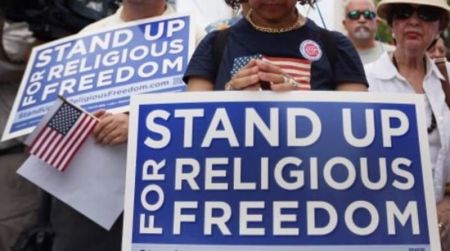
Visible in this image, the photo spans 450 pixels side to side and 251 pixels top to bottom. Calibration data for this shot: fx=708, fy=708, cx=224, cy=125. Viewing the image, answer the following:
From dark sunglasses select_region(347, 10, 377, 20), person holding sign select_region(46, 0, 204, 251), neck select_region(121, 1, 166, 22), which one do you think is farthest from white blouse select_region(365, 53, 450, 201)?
dark sunglasses select_region(347, 10, 377, 20)

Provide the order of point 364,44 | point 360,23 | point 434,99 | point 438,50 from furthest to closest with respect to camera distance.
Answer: point 360,23 → point 364,44 → point 438,50 → point 434,99

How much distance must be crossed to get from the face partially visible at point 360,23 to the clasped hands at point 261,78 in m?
2.60

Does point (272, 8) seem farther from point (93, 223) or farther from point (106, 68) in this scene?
point (93, 223)

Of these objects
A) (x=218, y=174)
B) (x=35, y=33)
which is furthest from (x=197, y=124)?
(x=35, y=33)

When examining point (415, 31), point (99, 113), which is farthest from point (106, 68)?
point (415, 31)

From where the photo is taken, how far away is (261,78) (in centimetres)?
188

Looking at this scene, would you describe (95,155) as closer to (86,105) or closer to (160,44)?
(86,105)

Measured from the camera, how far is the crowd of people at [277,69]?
2.13m

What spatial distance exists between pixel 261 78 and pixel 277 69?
57mm

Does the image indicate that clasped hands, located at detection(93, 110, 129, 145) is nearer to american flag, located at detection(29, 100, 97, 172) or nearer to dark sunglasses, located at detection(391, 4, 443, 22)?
american flag, located at detection(29, 100, 97, 172)

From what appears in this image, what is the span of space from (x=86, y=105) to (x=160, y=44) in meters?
0.39

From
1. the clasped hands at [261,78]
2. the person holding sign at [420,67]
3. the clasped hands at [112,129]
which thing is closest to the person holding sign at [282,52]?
the clasped hands at [261,78]

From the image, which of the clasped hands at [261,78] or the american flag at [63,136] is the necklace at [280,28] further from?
the american flag at [63,136]

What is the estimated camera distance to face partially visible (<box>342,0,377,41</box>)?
442 centimetres
